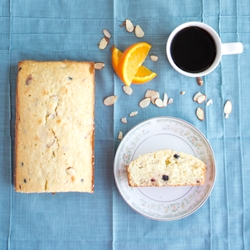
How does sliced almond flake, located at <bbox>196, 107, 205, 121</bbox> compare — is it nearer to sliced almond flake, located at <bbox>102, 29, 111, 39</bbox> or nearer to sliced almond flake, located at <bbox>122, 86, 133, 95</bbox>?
sliced almond flake, located at <bbox>122, 86, 133, 95</bbox>

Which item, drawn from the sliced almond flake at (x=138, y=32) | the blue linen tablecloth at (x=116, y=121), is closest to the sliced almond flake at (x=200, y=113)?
the blue linen tablecloth at (x=116, y=121)

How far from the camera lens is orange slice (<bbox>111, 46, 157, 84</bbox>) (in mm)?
1380

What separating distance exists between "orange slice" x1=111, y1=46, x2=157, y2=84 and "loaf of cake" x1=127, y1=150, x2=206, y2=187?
0.29 meters

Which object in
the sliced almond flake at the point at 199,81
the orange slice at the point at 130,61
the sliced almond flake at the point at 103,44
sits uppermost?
the sliced almond flake at the point at 103,44

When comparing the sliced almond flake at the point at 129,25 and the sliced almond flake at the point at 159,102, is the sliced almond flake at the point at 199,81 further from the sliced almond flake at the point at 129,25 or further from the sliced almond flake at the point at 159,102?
the sliced almond flake at the point at 129,25

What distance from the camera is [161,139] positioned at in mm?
1413

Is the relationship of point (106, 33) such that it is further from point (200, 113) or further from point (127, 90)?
point (200, 113)

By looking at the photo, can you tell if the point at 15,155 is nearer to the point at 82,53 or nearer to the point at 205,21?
the point at 82,53

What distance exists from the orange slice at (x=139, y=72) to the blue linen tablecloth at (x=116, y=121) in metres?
0.04

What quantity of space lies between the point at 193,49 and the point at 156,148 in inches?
15.7

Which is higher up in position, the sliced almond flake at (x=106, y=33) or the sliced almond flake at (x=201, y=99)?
the sliced almond flake at (x=106, y=33)

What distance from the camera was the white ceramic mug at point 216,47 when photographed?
134 centimetres

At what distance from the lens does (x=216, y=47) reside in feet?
4.44

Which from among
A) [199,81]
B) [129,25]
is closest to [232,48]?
[199,81]
